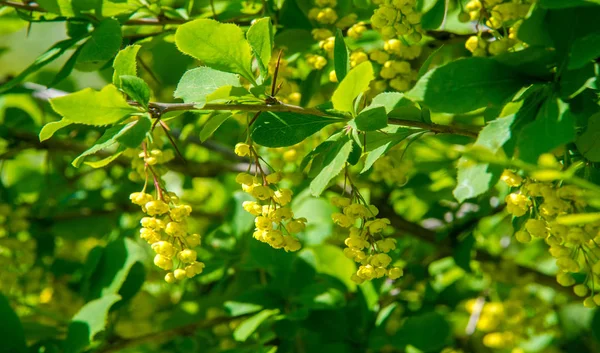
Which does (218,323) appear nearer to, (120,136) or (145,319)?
(145,319)

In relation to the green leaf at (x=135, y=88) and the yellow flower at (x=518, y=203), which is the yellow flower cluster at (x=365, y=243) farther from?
the green leaf at (x=135, y=88)

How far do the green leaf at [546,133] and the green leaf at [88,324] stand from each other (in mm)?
1057

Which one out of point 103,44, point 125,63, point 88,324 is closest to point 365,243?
point 125,63

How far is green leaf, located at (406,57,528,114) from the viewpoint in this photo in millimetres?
1004

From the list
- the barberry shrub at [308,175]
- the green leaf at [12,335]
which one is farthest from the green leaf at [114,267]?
the green leaf at [12,335]

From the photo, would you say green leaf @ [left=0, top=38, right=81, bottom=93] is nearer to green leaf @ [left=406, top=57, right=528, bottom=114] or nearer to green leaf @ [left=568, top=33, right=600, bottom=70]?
green leaf @ [left=406, top=57, right=528, bottom=114]

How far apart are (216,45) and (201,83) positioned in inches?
3.1

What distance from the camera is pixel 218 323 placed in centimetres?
193

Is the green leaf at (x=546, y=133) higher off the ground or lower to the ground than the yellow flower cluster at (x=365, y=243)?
higher

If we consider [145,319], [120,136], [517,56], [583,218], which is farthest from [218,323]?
[583,218]

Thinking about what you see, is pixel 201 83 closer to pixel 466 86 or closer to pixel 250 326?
pixel 466 86

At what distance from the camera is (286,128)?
1228 millimetres

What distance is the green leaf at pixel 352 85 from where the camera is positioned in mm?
1084

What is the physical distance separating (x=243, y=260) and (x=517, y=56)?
1.13 metres
